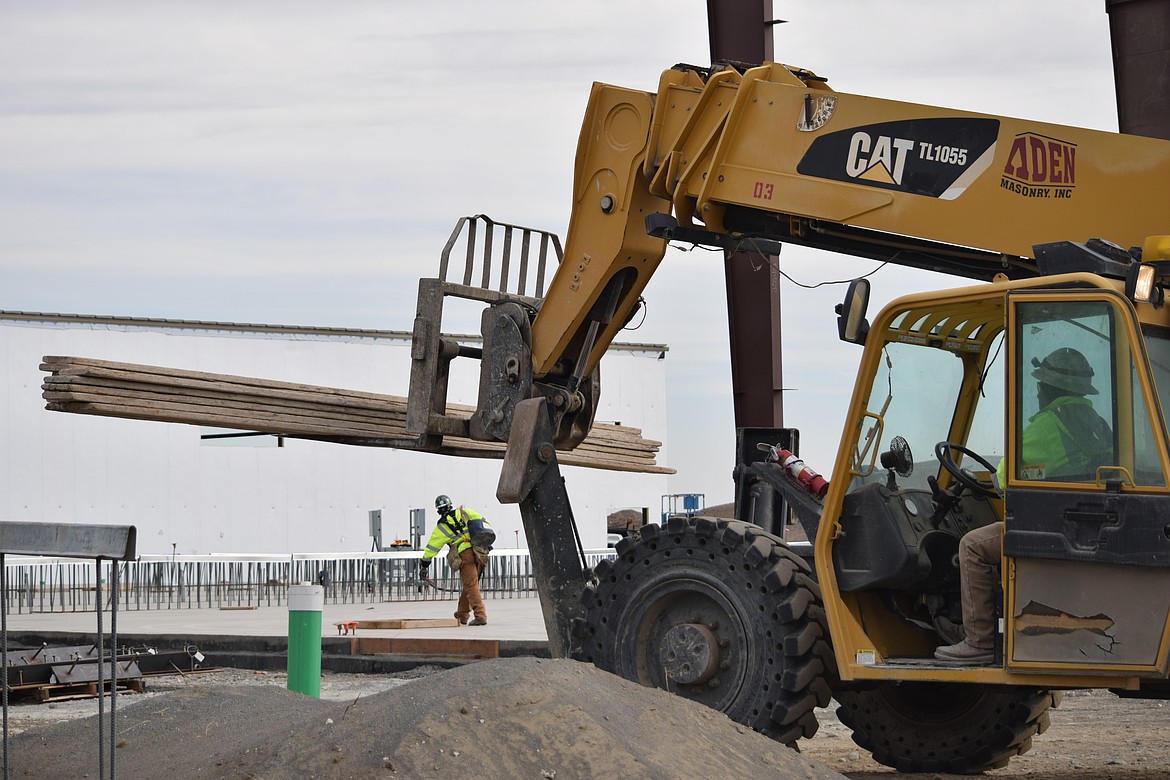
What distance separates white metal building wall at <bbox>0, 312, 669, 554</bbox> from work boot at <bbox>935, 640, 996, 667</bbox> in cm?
2621

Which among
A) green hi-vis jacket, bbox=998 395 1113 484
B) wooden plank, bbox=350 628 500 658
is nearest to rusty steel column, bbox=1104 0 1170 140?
green hi-vis jacket, bbox=998 395 1113 484

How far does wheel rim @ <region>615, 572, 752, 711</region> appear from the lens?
293 inches

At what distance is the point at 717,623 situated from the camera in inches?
296

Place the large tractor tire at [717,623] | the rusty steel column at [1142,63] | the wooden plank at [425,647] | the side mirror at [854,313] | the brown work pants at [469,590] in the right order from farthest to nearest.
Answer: the brown work pants at [469,590] < the wooden plank at [425,647] < the rusty steel column at [1142,63] < the large tractor tire at [717,623] < the side mirror at [854,313]

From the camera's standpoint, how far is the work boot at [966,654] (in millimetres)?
6712

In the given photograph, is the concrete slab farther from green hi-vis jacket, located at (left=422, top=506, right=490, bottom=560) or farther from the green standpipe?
the green standpipe

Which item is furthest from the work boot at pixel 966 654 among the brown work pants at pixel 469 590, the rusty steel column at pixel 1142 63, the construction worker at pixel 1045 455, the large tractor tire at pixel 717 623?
the brown work pants at pixel 469 590

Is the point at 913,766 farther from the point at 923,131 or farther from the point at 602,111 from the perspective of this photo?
the point at 602,111

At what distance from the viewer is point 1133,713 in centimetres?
1102

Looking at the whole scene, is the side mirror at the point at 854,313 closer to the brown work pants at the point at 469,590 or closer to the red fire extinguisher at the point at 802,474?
the red fire extinguisher at the point at 802,474

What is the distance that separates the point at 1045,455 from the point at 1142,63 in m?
5.26

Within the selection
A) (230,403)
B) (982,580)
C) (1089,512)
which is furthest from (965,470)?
(230,403)

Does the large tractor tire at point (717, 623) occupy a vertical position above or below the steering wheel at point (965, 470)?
below

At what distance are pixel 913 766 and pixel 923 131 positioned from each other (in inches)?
140
